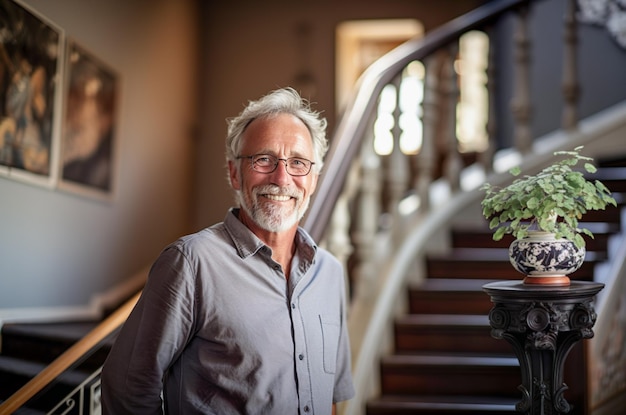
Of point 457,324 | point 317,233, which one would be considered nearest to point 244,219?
point 317,233

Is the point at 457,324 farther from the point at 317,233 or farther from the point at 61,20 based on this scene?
the point at 61,20

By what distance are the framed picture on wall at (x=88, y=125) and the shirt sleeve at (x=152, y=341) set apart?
347cm

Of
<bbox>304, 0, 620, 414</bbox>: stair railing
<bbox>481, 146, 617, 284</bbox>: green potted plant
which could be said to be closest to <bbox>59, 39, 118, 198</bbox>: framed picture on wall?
<bbox>304, 0, 620, 414</bbox>: stair railing

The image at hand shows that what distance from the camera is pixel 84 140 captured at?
4996 mm

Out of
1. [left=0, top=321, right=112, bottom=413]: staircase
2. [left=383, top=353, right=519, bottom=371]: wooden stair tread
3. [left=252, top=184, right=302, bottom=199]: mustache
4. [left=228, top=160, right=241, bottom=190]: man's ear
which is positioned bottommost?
[left=0, top=321, right=112, bottom=413]: staircase

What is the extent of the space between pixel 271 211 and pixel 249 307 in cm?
24

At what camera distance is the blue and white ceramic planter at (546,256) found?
5.87 feet

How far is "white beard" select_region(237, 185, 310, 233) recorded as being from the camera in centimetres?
166

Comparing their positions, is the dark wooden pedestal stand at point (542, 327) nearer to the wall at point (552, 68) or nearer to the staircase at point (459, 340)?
the staircase at point (459, 340)

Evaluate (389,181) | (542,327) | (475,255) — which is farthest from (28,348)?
(542,327)

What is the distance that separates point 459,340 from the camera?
328 cm

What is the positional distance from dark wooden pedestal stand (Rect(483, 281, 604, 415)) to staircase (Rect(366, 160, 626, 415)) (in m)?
0.77

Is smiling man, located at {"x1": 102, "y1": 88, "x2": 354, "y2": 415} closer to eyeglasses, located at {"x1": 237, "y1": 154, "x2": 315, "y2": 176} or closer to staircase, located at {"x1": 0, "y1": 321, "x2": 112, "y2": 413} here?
eyeglasses, located at {"x1": 237, "y1": 154, "x2": 315, "y2": 176}

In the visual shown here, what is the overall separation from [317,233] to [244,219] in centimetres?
77
